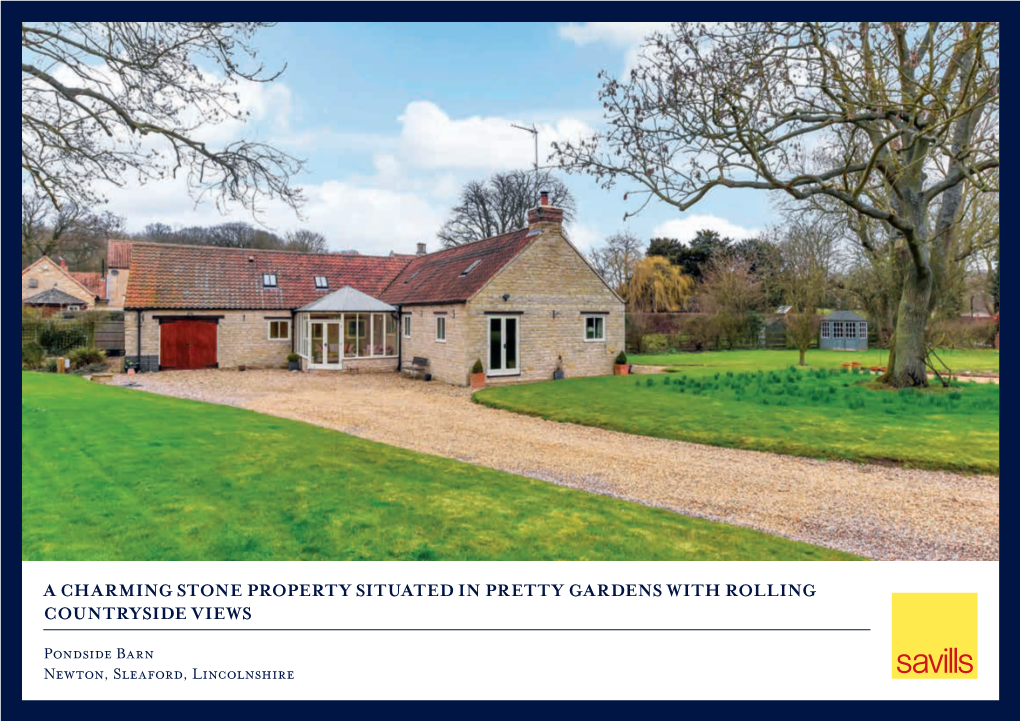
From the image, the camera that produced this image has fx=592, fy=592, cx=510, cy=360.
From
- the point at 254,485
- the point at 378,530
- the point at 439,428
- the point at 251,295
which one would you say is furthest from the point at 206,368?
the point at 378,530

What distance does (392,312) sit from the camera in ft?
85.2

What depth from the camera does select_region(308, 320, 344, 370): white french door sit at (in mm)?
25188

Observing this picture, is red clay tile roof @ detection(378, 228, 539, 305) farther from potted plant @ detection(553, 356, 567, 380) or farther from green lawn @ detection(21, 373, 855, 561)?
green lawn @ detection(21, 373, 855, 561)

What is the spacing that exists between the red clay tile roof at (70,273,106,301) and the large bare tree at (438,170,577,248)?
30862 mm

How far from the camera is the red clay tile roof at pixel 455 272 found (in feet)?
72.2

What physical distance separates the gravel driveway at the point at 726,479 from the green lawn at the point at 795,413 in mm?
585

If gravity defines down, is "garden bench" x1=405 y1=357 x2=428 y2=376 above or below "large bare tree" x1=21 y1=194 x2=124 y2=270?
below

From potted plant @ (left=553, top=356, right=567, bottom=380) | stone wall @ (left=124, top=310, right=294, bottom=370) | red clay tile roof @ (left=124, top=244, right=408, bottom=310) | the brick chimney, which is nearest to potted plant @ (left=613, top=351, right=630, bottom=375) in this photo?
potted plant @ (left=553, top=356, right=567, bottom=380)

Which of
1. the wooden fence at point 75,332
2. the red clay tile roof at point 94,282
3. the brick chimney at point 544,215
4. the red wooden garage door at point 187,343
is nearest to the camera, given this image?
the brick chimney at point 544,215

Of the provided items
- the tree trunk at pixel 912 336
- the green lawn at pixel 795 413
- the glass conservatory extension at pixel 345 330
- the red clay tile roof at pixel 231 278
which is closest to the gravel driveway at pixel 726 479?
the green lawn at pixel 795 413

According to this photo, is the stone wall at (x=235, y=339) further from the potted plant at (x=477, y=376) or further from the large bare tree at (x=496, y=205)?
the large bare tree at (x=496, y=205)

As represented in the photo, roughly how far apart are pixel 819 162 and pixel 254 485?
18678mm

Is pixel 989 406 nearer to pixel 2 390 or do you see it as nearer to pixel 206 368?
pixel 2 390

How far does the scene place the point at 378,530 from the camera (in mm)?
5277
